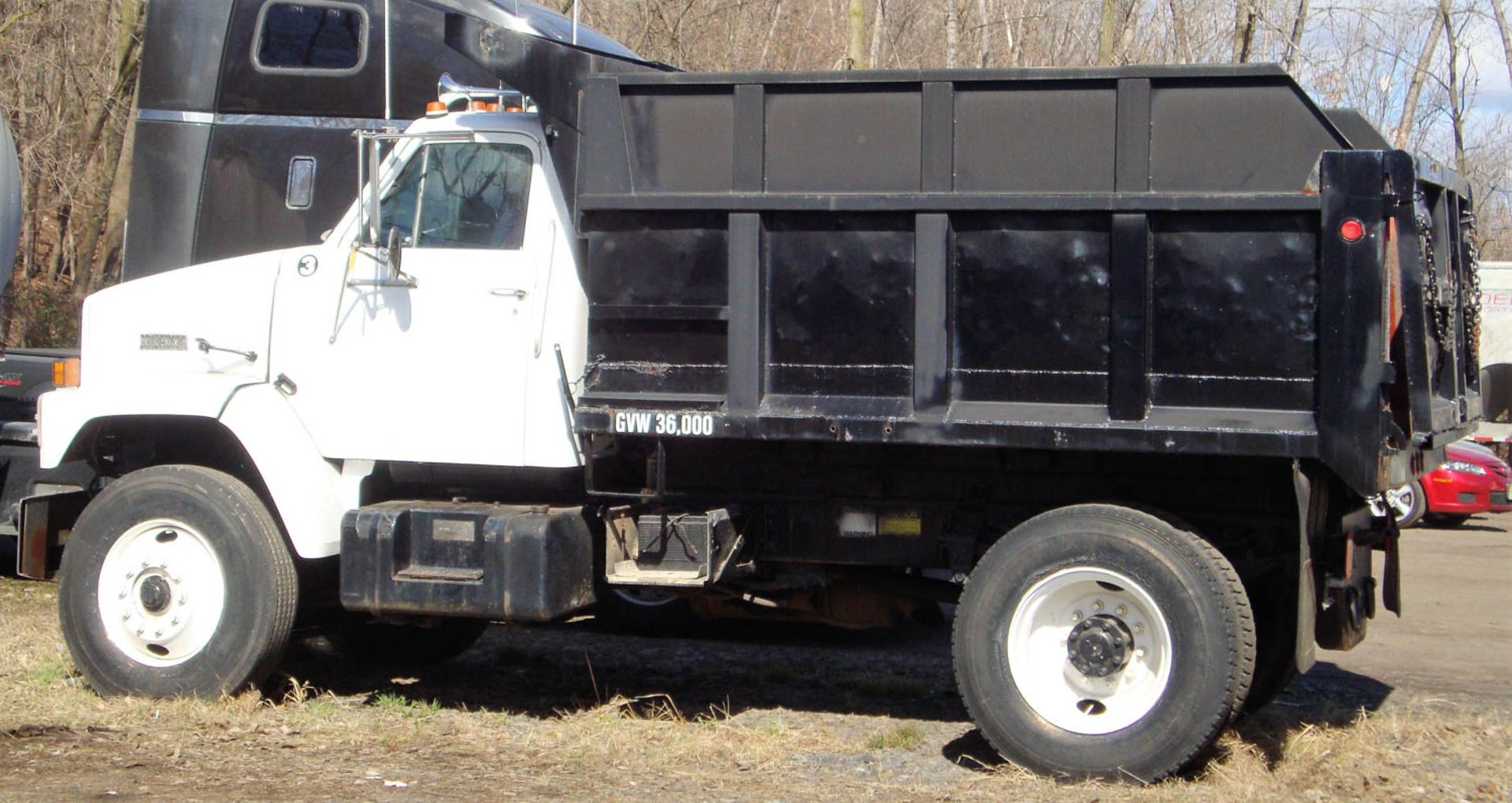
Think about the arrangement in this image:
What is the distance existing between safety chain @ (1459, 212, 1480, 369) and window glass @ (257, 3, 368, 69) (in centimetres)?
625

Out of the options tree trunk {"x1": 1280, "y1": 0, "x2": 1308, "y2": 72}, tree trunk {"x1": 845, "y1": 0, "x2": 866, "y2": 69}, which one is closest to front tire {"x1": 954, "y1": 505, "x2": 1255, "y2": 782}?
tree trunk {"x1": 845, "y1": 0, "x2": 866, "y2": 69}

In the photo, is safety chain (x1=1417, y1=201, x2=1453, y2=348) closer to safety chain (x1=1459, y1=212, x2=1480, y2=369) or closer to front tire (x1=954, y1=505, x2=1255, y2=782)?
safety chain (x1=1459, y1=212, x2=1480, y2=369)

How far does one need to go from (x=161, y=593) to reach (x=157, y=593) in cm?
2

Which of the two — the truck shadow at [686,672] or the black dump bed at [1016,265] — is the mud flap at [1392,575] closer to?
the black dump bed at [1016,265]

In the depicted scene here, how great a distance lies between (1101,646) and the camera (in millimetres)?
5617

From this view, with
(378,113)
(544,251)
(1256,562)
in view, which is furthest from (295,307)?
(1256,562)

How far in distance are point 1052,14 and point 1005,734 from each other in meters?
21.1

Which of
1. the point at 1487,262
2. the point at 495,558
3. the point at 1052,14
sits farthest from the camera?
the point at 1052,14

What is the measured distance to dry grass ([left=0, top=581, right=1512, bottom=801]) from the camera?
5535 mm

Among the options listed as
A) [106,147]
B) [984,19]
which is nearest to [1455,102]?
[984,19]

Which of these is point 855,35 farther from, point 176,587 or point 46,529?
point 176,587

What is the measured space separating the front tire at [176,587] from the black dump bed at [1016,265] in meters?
1.60

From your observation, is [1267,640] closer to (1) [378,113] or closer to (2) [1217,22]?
(1) [378,113]

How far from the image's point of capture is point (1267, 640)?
632 cm
